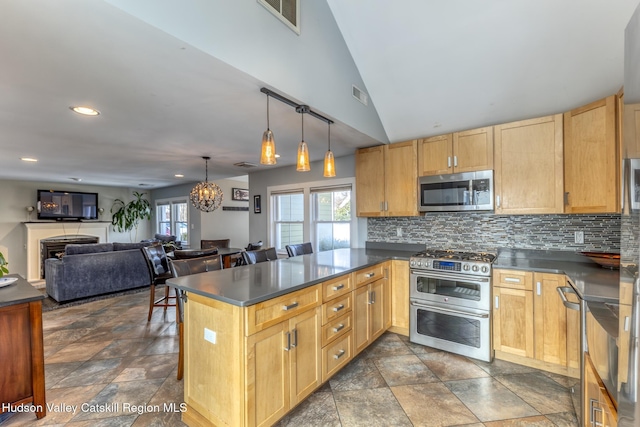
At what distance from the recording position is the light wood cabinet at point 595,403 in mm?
1076

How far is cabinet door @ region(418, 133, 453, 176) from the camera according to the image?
308 centimetres

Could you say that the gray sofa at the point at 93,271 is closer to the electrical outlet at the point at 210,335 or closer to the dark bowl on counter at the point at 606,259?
the electrical outlet at the point at 210,335

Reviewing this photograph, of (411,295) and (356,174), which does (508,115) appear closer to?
(356,174)

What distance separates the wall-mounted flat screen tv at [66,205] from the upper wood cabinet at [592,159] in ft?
32.1

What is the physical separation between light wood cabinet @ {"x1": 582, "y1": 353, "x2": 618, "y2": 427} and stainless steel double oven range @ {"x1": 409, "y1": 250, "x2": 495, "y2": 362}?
1.03 metres

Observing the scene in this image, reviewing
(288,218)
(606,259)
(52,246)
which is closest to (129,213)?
(52,246)

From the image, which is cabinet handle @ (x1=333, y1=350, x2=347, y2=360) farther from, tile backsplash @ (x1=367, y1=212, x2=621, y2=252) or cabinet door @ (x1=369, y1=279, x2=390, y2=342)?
tile backsplash @ (x1=367, y1=212, x2=621, y2=252)

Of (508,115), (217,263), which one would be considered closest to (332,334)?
(217,263)

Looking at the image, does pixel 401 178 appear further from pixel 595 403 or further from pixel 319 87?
pixel 595 403

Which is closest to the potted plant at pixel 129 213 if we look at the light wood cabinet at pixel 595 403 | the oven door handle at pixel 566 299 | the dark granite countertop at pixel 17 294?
the dark granite countertop at pixel 17 294

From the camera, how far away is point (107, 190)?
8086mm

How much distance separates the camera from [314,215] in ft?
15.1

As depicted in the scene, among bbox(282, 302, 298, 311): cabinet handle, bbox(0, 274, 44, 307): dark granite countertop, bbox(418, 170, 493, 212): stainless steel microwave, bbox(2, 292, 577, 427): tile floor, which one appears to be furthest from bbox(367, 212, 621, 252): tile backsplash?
bbox(0, 274, 44, 307): dark granite countertop

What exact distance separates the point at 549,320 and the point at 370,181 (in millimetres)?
2205
